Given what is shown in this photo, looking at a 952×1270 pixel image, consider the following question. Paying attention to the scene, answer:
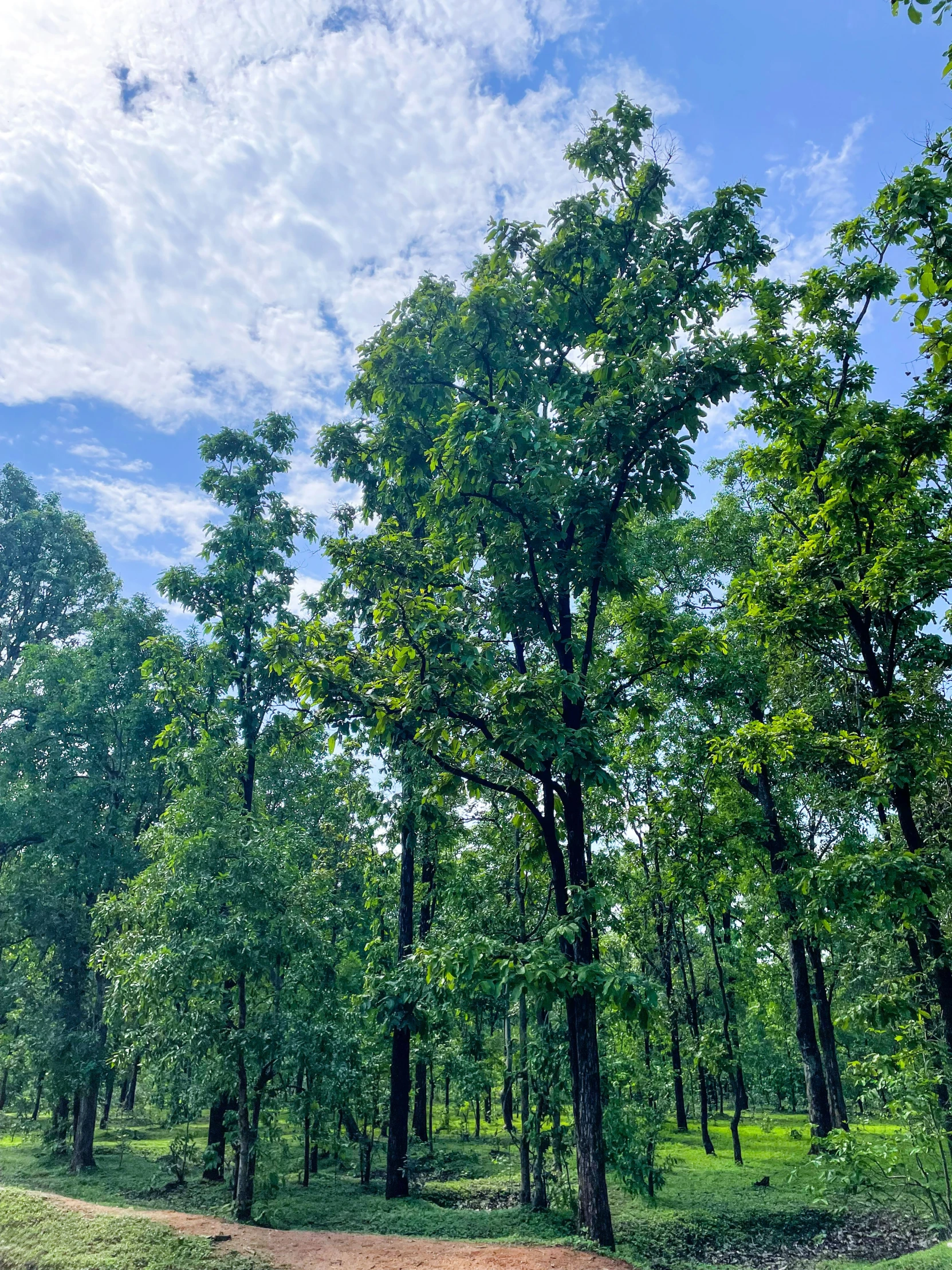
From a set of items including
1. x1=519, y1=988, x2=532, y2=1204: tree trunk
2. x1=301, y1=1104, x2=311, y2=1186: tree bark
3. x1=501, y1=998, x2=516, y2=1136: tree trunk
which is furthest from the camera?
x1=301, y1=1104, x2=311, y2=1186: tree bark

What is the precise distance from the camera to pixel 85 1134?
1984cm

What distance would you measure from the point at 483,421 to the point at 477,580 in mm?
3514

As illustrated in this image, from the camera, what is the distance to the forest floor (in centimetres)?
947

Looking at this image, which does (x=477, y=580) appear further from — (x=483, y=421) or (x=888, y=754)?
(x=888, y=754)

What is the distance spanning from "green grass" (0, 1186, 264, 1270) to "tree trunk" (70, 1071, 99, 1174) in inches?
489

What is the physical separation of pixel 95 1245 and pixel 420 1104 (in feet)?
64.1

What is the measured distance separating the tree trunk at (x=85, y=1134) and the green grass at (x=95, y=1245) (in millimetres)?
12413

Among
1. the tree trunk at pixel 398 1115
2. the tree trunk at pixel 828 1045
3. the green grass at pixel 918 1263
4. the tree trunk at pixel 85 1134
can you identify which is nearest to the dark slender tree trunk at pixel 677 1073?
the tree trunk at pixel 828 1045

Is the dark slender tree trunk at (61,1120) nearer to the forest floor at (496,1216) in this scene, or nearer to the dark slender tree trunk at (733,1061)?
the forest floor at (496,1216)

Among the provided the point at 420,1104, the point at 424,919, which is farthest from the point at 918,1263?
the point at 420,1104

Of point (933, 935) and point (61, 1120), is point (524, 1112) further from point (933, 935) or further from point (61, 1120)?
point (61, 1120)

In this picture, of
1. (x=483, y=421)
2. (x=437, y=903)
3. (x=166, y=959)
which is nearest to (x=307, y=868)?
(x=437, y=903)

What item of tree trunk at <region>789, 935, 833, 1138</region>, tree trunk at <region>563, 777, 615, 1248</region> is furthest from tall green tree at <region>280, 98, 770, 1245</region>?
tree trunk at <region>789, 935, 833, 1138</region>

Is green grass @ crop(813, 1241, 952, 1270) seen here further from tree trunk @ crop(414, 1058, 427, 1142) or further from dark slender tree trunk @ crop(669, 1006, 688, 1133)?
tree trunk @ crop(414, 1058, 427, 1142)
